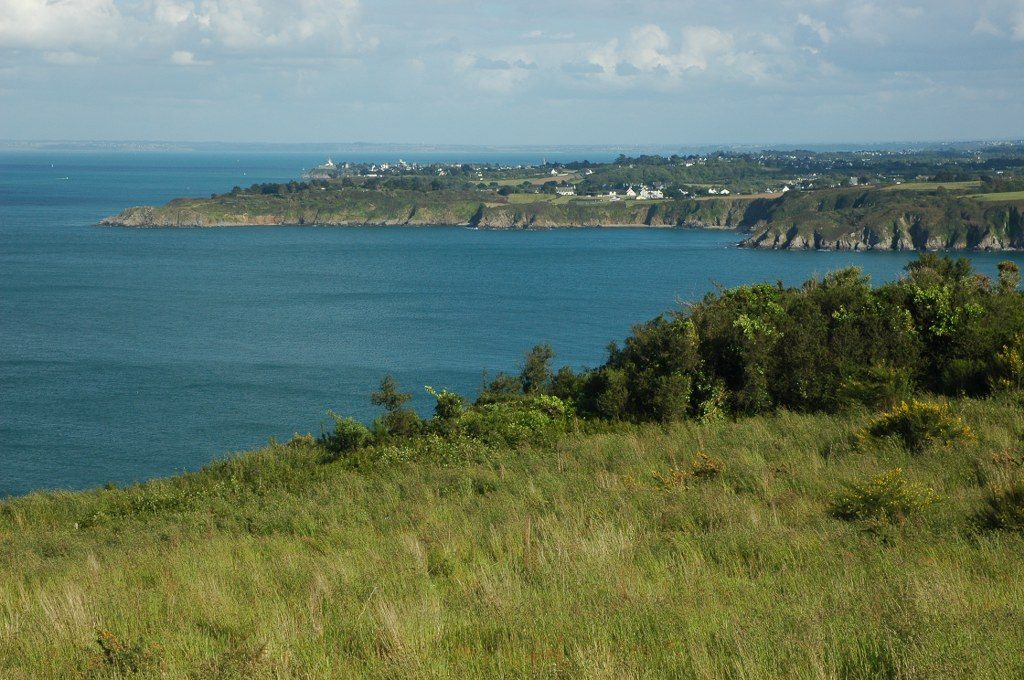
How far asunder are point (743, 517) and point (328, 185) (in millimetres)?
150860

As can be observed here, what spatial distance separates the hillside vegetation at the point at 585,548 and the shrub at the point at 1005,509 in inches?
0.8

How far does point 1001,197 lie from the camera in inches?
4203

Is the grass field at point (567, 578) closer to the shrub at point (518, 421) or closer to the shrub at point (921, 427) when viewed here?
the shrub at point (921, 427)

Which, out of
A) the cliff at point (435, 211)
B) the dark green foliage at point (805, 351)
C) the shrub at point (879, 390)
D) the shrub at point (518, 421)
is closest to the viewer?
the shrub at point (879, 390)

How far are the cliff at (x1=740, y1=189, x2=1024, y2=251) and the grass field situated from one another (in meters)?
95.8

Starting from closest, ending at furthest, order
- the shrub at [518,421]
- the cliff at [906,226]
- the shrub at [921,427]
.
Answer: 1. the shrub at [921,427]
2. the shrub at [518,421]
3. the cliff at [906,226]

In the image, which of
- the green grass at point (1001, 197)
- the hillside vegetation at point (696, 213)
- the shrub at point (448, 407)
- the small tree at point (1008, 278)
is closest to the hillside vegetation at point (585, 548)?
the shrub at point (448, 407)

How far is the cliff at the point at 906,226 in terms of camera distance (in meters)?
95.9

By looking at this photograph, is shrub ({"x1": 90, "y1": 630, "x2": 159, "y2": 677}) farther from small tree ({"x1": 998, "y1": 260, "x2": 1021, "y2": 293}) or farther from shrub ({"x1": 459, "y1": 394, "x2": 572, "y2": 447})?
small tree ({"x1": 998, "y1": 260, "x2": 1021, "y2": 293})

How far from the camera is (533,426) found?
517 inches

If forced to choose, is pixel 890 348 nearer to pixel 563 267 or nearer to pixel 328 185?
pixel 563 267

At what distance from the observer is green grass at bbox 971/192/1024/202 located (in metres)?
104

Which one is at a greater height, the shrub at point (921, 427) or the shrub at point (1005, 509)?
the shrub at point (1005, 509)

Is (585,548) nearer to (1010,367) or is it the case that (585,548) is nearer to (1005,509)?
(1005,509)
